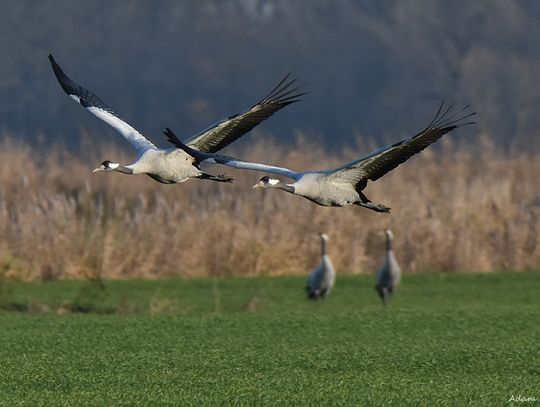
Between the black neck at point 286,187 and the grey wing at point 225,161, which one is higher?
the grey wing at point 225,161

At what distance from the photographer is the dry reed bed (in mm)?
21703

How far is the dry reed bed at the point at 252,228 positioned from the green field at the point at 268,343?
0.57 metres

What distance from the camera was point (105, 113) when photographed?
39.9 ft

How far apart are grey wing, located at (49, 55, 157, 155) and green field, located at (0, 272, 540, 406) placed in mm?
1588

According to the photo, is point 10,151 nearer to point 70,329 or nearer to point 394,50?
point 70,329

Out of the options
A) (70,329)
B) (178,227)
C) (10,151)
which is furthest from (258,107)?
(10,151)

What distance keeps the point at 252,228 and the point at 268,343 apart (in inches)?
283

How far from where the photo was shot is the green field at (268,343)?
37.2 ft

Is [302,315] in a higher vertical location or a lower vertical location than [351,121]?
lower

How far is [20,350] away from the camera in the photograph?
14.3 m

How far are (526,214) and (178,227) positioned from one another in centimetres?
470
